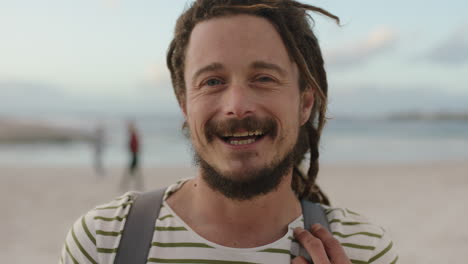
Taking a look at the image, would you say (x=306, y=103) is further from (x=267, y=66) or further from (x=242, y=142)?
(x=242, y=142)

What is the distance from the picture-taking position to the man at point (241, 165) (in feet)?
6.55

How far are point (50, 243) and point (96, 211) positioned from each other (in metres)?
7.17

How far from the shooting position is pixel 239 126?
6.47 ft

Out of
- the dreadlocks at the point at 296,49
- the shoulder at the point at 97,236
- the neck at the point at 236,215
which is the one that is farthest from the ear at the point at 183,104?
the shoulder at the point at 97,236

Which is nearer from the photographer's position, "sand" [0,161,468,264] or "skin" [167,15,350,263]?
"skin" [167,15,350,263]

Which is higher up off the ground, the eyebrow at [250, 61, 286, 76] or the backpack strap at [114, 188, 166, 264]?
the eyebrow at [250, 61, 286, 76]

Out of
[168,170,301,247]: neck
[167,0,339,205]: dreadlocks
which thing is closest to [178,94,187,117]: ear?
[167,0,339,205]: dreadlocks

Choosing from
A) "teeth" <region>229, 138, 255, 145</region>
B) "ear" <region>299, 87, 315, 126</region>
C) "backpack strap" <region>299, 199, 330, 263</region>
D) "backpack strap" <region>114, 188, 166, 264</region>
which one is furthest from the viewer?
"ear" <region>299, 87, 315, 126</region>

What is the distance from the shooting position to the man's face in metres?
2.01

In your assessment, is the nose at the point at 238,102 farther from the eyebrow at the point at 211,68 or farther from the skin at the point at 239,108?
the eyebrow at the point at 211,68

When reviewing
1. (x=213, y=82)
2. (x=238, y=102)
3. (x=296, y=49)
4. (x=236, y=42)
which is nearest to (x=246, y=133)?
(x=238, y=102)

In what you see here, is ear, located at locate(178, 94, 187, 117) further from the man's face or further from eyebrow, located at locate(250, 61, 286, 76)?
eyebrow, located at locate(250, 61, 286, 76)

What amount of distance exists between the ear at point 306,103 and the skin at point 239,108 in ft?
0.26

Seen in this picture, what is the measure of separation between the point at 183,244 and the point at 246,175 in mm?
402
